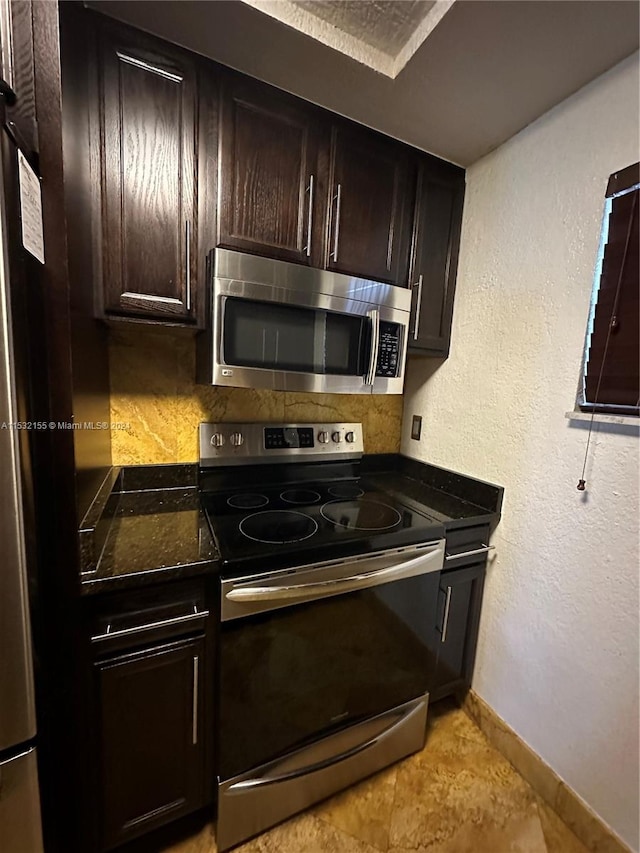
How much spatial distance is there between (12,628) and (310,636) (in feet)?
2.45

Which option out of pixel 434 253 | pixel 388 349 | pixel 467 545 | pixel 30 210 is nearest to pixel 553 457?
pixel 467 545

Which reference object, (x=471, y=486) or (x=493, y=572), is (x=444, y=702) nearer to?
(x=493, y=572)

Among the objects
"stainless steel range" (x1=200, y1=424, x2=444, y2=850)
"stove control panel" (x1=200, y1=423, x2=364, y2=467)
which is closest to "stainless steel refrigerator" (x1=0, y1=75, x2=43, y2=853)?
"stainless steel range" (x1=200, y1=424, x2=444, y2=850)

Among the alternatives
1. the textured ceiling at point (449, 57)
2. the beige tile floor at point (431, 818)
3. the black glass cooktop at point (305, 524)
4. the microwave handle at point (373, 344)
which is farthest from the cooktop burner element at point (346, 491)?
the textured ceiling at point (449, 57)

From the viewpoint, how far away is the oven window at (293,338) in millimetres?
1117

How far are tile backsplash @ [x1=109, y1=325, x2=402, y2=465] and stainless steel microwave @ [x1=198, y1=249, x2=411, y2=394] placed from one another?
0.49ft

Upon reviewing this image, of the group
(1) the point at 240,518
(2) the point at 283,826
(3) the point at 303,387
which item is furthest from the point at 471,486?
(2) the point at 283,826

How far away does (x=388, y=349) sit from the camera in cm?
136

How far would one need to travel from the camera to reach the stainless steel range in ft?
3.33

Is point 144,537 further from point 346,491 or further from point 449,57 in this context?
point 449,57

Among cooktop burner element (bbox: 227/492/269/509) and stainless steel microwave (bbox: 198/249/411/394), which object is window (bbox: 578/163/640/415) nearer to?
stainless steel microwave (bbox: 198/249/411/394)

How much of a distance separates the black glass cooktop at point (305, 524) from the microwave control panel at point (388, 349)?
53 cm

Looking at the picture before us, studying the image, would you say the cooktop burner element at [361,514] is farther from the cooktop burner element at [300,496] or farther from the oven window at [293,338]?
the oven window at [293,338]

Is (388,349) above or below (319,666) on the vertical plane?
above
